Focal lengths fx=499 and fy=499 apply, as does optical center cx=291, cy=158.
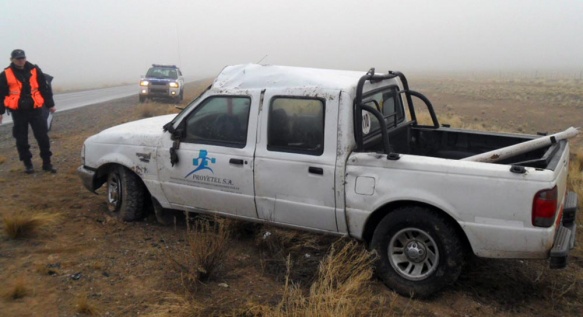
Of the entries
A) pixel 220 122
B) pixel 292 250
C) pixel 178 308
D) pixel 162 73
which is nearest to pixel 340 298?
pixel 178 308

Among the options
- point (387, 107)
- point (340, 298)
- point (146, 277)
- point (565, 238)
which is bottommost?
point (146, 277)

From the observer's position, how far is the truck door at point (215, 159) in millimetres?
4621

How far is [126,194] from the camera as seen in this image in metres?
5.49

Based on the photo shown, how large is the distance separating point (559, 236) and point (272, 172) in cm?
236

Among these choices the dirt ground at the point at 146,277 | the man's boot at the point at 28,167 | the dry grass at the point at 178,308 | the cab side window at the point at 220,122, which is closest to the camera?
the dry grass at the point at 178,308

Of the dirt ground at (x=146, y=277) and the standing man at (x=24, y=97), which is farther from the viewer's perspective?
the standing man at (x=24, y=97)

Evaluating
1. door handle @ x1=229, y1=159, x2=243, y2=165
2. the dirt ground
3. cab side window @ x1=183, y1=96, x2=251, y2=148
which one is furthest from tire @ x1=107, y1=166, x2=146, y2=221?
door handle @ x1=229, y1=159, x2=243, y2=165

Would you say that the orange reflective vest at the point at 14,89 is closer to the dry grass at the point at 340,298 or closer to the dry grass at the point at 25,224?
the dry grass at the point at 25,224

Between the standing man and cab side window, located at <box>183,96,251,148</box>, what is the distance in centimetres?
376

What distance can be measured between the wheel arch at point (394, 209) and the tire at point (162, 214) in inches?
90.4

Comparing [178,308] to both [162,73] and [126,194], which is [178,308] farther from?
[162,73]

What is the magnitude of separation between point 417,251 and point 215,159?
203cm

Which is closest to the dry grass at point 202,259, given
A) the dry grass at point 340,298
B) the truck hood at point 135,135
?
the dry grass at point 340,298

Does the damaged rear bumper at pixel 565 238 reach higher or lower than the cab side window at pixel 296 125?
lower
